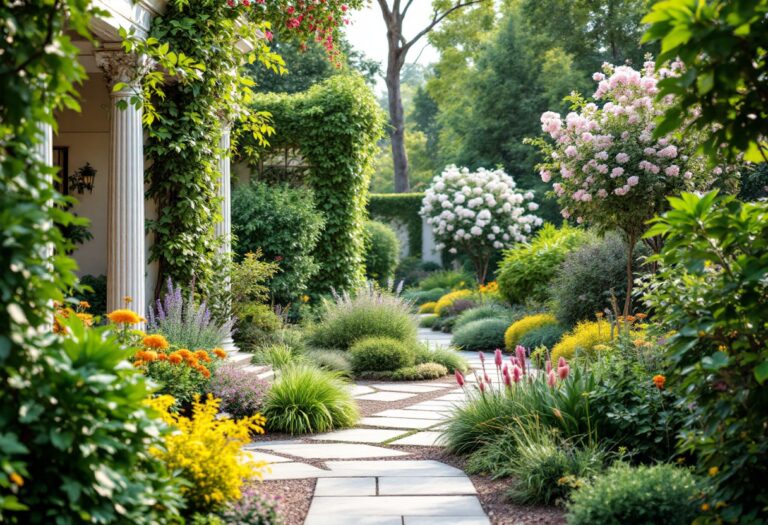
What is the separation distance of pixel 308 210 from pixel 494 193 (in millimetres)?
6897

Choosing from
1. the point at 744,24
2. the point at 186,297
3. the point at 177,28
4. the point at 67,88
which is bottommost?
the point at 186,297

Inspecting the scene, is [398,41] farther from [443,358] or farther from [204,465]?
[204,465]

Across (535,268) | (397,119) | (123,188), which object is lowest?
(535,268)

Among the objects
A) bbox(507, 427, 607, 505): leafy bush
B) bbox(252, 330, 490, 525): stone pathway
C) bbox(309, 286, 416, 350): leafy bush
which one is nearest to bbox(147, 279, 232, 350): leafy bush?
bbox(252, 330, 490, 525): stone pathway

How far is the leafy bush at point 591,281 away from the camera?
10.5m

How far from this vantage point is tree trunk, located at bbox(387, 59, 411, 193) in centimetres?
2428

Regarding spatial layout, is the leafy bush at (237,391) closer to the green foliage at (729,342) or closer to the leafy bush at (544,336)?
the green foliage at (729,342)

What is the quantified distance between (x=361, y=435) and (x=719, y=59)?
4231mm

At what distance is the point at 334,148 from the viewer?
12820 millimetres

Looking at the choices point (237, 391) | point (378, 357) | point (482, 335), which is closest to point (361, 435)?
point (237, 391)

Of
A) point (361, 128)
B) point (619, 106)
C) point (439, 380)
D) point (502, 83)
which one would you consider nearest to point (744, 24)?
point (619, 106)

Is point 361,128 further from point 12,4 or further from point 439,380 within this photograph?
point 12,4

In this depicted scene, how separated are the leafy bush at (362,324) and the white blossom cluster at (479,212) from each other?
22.8 feet

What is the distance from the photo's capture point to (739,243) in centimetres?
286
